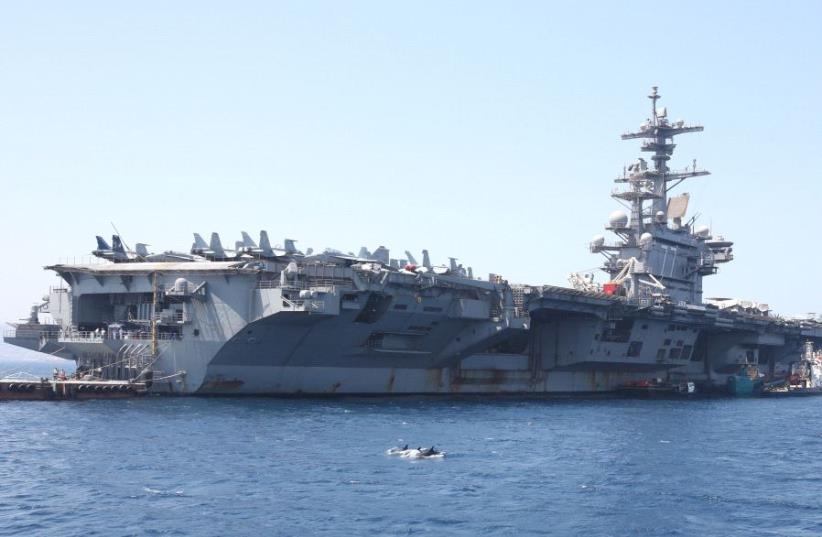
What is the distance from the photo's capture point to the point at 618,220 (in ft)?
177

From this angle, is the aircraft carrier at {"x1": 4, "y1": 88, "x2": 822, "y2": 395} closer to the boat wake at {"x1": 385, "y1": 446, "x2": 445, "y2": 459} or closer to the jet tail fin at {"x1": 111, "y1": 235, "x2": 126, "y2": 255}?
the jet tail fin at {"x1": 111, "y1": 235, "x2": 126, "y2": 255}

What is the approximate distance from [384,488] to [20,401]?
65.7ft

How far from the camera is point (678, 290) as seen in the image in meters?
55.8

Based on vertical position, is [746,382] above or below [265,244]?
below

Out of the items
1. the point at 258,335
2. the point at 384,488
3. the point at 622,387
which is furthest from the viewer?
the point at 622,387

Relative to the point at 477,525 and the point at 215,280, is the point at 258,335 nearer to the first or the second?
the point at 215,280

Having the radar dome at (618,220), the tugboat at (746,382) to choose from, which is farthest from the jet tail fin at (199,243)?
the tugboat at (746,382)

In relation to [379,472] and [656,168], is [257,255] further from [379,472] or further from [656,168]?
[656,168]

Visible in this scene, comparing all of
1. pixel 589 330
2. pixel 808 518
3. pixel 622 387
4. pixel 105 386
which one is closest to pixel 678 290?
pixel 622 387

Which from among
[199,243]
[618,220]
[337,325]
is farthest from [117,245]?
[618,220]

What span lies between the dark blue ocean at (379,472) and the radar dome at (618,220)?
17954 mm

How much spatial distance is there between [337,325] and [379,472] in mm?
12473

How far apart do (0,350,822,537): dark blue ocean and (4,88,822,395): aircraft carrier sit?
63.6 inches

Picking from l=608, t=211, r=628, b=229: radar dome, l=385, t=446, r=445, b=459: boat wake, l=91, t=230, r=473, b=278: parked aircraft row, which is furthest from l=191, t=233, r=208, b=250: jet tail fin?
l=608, t=211, r=628, b=229: radar dome
